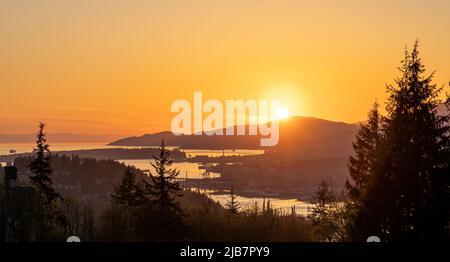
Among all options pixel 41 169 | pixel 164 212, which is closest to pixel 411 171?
pixel 164 212

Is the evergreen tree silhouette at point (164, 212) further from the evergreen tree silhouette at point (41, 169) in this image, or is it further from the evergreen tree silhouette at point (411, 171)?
the evergreen tree silhouette at point (411, 171)

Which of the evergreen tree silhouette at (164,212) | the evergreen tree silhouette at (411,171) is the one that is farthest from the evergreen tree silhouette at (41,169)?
the evergreen tree silhouette at (411,171)

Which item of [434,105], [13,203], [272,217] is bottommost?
[272,217]

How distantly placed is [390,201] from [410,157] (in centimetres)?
357

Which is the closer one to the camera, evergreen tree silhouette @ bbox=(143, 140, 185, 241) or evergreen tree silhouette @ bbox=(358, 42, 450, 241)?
evergreen tree silhouette @ bbox=(358, 42, 450, 241)

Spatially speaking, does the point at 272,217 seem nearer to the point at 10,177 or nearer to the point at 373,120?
the point at 373,120

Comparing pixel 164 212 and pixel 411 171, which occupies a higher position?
pixel 411 171

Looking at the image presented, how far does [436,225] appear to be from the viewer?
4091 cm

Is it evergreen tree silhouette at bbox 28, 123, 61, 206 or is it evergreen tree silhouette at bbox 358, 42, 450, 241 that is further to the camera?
evergreen tree silhouette at bbox 28, 123, 61, 206

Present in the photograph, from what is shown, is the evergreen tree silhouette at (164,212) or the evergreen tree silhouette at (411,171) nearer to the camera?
the evergreen tree silhouette at (411,171)

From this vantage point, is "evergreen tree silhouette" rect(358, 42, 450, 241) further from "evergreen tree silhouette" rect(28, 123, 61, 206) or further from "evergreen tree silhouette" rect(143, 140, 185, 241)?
"evergreen tree silhouette" rect(28, 123, 61, 206)

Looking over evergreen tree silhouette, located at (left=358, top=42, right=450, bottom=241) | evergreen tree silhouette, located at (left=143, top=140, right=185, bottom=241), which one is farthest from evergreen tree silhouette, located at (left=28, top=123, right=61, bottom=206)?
evergreen tree silhouette, located at (left=358, top=42, right=450, bottom=241)

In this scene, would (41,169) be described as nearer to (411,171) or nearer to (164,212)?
(164,212)
